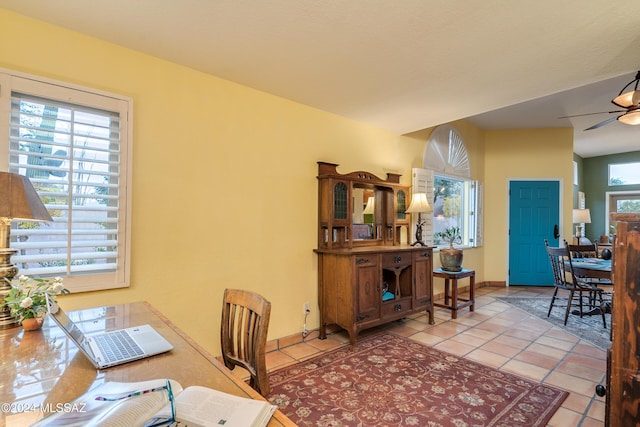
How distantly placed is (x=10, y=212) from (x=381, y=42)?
2.13m

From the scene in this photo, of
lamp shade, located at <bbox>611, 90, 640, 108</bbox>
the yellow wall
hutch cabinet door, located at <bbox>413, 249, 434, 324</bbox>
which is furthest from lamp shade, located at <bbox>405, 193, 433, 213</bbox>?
lamp shade, located at <bbox>611, 90, 640, 108</bbox>

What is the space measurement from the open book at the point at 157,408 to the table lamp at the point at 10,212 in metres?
0.82

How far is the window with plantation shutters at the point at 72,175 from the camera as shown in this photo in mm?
1854

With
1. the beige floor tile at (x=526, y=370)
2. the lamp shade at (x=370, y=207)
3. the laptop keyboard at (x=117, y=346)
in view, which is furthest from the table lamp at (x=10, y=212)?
the beige floor tile at (x=526, y=370)

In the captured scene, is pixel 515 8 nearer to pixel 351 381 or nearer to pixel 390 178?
pixel 390 178

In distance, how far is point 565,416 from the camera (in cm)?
200

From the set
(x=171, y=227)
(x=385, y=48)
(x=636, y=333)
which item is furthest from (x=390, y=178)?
(x=636, y=333)

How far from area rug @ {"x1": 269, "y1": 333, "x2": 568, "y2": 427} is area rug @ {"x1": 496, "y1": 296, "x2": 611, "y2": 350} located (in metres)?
1.50

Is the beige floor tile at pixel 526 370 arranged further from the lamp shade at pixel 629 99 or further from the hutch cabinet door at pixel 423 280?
the lamp shade at pixel 629 99

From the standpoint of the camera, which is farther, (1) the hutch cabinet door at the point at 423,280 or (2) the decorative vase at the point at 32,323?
(1) the hutch cabinet door at the point at 423,280

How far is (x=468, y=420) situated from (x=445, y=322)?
197 cm

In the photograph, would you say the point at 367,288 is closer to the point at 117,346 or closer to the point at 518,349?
the point at 518,349

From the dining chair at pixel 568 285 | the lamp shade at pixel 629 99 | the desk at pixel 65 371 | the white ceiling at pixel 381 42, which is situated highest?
the white ceiling at pixel 381 42

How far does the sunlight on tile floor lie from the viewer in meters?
2.19
